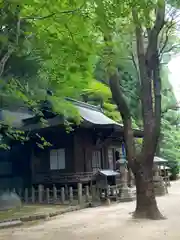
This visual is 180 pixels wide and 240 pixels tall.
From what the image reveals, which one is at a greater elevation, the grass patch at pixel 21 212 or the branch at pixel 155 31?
the branch at pixel 155 31

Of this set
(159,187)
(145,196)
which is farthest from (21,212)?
→ (159,187)

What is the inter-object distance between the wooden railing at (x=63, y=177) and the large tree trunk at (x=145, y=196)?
573 centimetres

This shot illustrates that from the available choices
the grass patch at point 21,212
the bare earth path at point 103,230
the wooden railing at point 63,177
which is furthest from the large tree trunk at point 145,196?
the wooden railing at point 63,177

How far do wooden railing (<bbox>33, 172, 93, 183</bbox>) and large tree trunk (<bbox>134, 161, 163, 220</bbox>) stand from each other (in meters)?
5.73

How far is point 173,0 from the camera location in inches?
338

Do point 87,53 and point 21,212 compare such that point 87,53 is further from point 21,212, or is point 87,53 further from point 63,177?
point 63,177

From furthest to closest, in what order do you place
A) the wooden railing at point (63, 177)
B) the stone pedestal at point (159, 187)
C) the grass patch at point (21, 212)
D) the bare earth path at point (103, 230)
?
the stone pedestal at point (159, 187) < the wooden railing at point (63, 177) < the grass patch at point (21, 212) < the bare earth path at point (103, 230)

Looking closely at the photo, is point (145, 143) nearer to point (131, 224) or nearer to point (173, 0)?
point (131, 224)

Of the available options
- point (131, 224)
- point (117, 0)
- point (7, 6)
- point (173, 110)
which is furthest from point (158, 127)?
point (173, 110)

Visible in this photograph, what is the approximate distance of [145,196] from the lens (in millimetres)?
9336

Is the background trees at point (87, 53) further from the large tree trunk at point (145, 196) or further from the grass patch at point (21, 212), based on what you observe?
the grass patch at point (21, 212)

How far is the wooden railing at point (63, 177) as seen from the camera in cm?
1499

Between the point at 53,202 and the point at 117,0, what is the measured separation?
1121 cm

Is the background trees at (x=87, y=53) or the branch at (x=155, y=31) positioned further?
the branch at (x=155, y=31)
